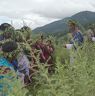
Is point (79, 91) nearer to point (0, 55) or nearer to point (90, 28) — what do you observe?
point (0, 55)

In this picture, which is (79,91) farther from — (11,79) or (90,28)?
(90,28)

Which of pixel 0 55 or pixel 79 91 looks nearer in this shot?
pixel 79 91

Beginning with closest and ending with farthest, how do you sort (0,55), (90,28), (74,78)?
1. (74,78)
2. (0,55)
3. (90,28)

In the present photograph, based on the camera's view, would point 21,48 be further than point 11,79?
Yes

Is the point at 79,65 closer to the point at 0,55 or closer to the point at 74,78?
the point at 74,78

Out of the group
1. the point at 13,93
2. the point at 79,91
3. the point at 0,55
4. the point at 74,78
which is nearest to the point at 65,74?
the point at 74,78

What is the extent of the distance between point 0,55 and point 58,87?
2508 millimetres

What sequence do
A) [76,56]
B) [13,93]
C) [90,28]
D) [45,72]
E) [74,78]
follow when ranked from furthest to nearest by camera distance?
[90,28]
[76,56]
[74,78]
[45,72]
[13,93]

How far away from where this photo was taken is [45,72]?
4.10m

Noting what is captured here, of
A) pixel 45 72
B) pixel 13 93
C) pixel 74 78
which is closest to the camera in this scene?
pixel 13 93

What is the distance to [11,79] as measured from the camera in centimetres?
434

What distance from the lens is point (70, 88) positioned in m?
4.15

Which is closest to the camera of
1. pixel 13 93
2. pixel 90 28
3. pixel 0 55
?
pixel 13 93

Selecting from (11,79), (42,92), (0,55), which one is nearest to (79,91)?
(42,92)
